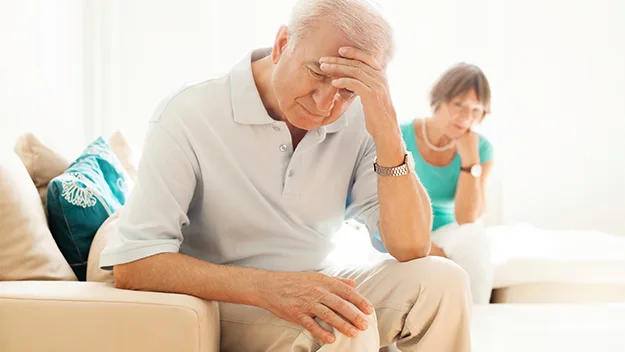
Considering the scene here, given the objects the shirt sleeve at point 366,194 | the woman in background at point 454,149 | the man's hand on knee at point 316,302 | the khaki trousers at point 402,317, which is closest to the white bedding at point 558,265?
the woman in background at point 454,149

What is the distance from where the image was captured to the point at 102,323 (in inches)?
51.6

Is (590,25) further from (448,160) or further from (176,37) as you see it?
(176,37)

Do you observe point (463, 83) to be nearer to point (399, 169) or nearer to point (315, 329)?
point (399, 169)

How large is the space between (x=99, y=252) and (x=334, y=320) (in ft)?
1.96

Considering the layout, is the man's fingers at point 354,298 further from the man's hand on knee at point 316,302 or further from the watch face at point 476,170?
the watch face at point 476,170

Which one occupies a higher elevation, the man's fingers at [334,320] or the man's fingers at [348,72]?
the man's fingers at [348,72]

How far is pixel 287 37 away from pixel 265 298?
533 millimetres

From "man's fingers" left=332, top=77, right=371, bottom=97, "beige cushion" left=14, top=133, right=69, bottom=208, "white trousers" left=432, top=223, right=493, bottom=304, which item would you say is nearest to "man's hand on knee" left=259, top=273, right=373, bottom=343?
"man's fingers" left=332, top=77, right=371, bottom=97

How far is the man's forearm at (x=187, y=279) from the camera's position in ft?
4.62

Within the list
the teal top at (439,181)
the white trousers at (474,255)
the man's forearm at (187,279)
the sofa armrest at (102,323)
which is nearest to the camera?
the sofa armrest at (102,323)

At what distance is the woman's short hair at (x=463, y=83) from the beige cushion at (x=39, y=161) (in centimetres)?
161

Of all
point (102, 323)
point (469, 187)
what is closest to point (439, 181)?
point (469, 187)

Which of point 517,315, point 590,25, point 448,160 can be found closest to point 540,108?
point 590,25

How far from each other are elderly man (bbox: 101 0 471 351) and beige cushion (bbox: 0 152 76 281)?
237mm
